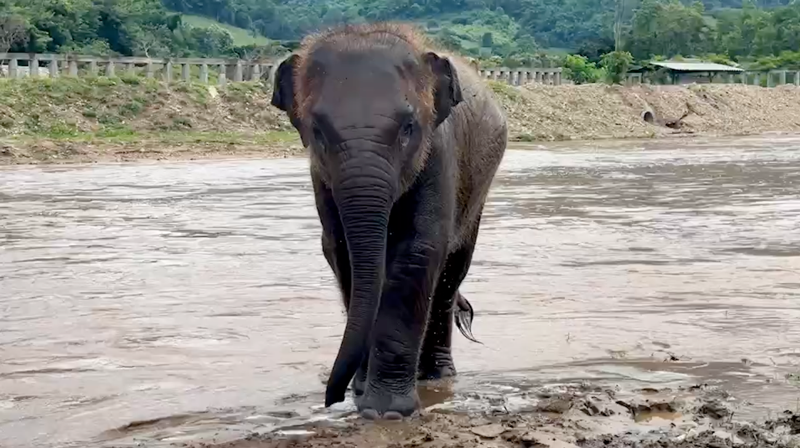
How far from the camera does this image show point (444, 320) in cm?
707

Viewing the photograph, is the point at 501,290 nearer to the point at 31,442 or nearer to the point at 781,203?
the point at 31,442

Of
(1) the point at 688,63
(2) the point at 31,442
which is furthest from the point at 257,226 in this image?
(1) the point at 688,63

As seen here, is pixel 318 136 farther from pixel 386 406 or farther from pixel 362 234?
pixel 386 406

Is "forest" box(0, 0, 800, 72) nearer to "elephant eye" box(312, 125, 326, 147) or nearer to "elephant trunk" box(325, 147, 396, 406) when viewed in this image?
"elephant eye" box(312, 125, 326, 147)

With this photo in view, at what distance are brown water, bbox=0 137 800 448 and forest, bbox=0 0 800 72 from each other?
2.08m

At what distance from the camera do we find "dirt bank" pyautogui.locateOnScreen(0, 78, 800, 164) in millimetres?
30156

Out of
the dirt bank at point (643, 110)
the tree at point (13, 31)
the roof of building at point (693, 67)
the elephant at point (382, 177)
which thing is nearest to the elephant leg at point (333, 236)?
the elephant at point (382, 177)

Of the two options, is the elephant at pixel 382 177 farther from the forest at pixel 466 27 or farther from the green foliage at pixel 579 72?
the green foliage at pixel 579 72

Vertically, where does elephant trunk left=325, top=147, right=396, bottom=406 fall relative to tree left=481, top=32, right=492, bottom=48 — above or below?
above

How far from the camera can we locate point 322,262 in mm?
11383

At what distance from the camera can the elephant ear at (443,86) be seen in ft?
18.9

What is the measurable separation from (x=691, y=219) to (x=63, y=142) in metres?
18.3

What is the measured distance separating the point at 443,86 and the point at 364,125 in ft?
2.27

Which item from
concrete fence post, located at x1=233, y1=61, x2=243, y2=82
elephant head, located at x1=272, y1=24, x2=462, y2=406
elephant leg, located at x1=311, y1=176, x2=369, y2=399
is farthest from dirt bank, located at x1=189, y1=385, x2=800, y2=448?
concrete fence post, located at x1=233, y1=61, x2=243, y2=82
